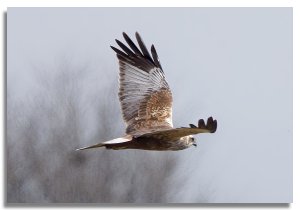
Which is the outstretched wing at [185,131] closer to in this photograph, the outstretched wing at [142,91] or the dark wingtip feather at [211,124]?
the dark wingtip feather at [211,124]

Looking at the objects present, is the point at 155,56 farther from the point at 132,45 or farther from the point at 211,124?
the point at 211,124

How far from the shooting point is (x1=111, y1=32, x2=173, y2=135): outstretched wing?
720cm

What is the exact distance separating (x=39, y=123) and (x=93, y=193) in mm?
536

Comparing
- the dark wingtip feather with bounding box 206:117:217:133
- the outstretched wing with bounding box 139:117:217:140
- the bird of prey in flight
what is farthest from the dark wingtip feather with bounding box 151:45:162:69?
the dark wingtip feather with bounding box 206:117:217:133

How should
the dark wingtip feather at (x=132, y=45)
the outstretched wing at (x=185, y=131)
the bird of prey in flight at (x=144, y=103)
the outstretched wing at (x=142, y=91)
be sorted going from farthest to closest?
the dark wingtip feather at (x=132, y=45)
the outstretched wing at (x=142, y=91)
the bird of prey in flight at (x=144, y=103)
the outstretched wing at (x=185, y=131)

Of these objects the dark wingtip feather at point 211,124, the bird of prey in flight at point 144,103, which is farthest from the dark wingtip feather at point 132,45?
the dark wingtip feather at point 211,124

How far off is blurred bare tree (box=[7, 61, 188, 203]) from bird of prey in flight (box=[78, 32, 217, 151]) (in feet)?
1.61

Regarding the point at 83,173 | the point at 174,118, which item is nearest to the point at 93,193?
the point at 83,173

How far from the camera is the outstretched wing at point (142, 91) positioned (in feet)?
23.6

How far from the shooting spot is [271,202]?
7656mm

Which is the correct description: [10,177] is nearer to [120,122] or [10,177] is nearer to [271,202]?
[120,122]

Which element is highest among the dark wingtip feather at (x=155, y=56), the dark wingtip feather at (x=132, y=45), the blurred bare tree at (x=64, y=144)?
the dark wingtip feather at (x=132, y=45)

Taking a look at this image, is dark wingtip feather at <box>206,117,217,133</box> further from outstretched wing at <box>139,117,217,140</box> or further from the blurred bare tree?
the blurred bare tree

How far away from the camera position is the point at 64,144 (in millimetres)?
7973
